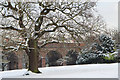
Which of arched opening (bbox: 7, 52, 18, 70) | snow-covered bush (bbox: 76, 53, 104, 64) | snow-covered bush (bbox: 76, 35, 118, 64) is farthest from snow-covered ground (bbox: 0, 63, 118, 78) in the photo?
arched opening (bbox: 7, 52, 18, 70)

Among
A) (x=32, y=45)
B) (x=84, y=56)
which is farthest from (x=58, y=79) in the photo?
(x=84, y=56)

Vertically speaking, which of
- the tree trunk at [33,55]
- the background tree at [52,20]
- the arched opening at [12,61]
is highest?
the background tree at [52,20]

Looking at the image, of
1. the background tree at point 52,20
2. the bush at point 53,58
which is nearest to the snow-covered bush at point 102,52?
the background tree at point 52,20

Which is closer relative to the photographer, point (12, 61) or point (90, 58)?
point (90, 58)

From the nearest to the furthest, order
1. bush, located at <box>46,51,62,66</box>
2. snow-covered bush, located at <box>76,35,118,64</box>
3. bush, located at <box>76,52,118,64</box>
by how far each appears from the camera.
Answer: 1. bush, located at <box>76,52,118,64</box>
2. snow-covered bush, located at <box>76,35,118,64</box>
3. bush, located at <box>46,51,62,66</box>

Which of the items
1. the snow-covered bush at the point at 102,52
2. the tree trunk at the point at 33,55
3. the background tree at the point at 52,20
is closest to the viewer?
the background tree at the point at 52,20

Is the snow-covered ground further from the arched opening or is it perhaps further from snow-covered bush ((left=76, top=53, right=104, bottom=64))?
the arched opening

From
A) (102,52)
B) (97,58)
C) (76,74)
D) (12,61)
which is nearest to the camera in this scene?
(76,74)

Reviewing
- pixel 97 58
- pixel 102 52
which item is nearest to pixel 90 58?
pixel 97 58

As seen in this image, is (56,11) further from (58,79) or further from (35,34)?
(58,79)

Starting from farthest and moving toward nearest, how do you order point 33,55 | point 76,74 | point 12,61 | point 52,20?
1. point 12,61
2. point 33,55
3. point 52,20
4. point 76,74

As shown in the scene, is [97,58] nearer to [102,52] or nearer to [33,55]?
[102,52]

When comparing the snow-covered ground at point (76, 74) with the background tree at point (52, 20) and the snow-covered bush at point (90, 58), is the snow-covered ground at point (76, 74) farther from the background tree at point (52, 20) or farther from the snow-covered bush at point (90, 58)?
the snow-covered bush at point (90, 58)

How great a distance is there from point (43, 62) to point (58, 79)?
22274mm
